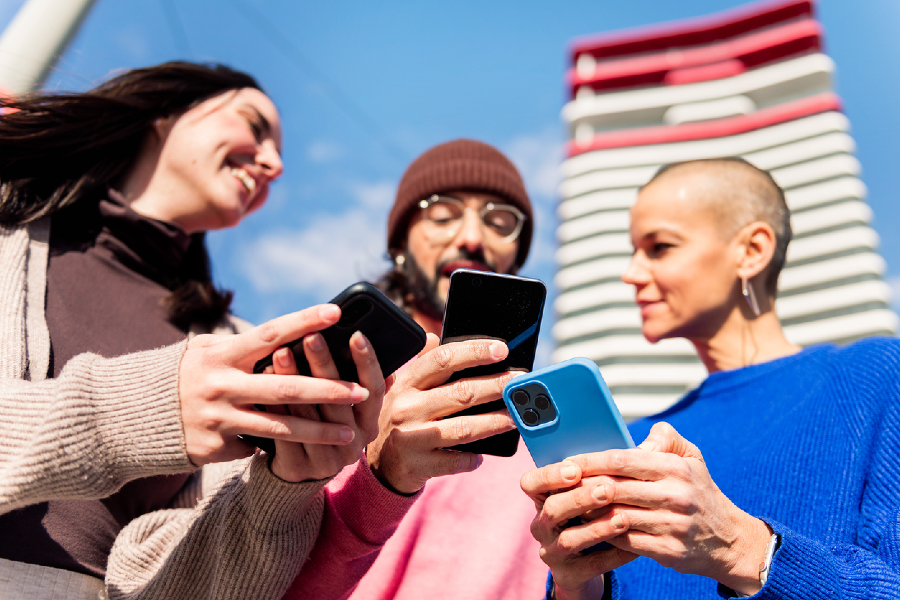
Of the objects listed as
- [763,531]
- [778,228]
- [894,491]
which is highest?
[778,228]

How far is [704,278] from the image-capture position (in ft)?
9.20

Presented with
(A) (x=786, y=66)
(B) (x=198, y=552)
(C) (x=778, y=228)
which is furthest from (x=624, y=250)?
(B) (x=198, y=552)

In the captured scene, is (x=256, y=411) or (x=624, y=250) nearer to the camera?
(x=256, y=411)

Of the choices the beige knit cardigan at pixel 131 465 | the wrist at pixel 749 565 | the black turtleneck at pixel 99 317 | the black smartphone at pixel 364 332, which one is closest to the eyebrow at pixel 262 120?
the black turtleneck at pixel 99 317

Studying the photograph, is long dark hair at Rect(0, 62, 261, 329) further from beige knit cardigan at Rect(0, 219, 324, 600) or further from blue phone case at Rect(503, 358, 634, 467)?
blue phone case at Rect(503, 358, 634, 467)

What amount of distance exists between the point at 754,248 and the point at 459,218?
1.52 meters

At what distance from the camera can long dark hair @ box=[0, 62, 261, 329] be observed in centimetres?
248

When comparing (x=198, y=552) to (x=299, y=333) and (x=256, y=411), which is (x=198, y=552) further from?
(x=299, y=333)

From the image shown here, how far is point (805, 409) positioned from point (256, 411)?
6.22ft

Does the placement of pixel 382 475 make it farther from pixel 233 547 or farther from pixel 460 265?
pixel 460 265

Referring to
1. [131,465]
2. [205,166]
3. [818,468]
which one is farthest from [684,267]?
[131,465]

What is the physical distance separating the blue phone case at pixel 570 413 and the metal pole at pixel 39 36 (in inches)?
137

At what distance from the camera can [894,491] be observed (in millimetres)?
1848

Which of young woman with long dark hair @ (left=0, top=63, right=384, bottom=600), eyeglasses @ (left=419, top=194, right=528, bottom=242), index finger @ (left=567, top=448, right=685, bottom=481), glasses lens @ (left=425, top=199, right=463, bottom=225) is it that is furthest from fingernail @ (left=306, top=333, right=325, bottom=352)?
glasses lens @ (left=425, top=199, right=463, bottom=225)
